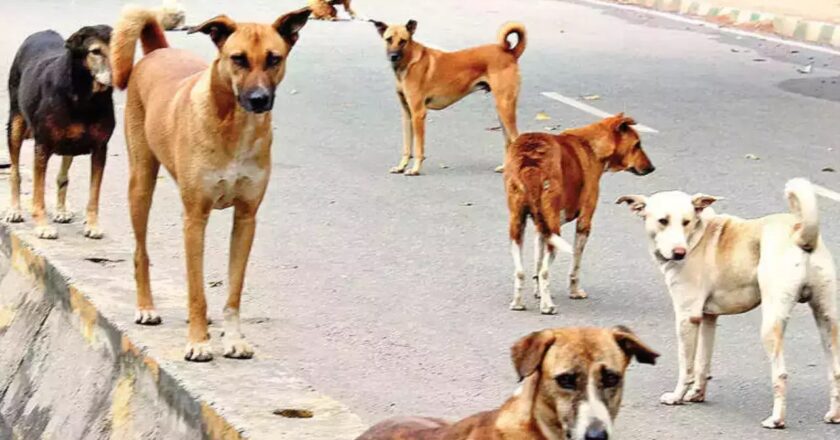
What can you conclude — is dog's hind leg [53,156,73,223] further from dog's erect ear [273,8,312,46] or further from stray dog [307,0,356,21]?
stray dog [307,0,356,21]

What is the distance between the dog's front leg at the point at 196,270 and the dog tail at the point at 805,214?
2.25m

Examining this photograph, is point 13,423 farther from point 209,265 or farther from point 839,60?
point 839,60

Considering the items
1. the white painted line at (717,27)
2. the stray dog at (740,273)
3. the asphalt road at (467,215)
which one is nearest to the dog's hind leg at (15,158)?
the asphalt road at (467,215)

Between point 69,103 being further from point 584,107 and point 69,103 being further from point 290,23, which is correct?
point 584,107

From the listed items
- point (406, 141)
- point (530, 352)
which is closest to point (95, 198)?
point (406, 141)

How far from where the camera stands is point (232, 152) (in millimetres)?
6645

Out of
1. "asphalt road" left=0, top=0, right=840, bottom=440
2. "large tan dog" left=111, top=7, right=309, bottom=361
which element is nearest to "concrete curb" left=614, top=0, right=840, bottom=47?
"asphalt road" left=0, top=0, right=840, bottom=440

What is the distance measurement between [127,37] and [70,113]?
1705 mm

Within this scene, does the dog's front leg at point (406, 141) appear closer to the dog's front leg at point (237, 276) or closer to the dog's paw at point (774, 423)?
the dog's front leg at point (237, 276)

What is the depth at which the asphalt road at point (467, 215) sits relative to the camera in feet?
23.8

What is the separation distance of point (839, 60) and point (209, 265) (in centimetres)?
1047

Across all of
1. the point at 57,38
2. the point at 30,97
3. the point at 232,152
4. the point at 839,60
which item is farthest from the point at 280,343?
the point at 839,60

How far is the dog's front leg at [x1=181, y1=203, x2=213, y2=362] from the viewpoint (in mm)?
6664

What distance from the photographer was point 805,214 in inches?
262
